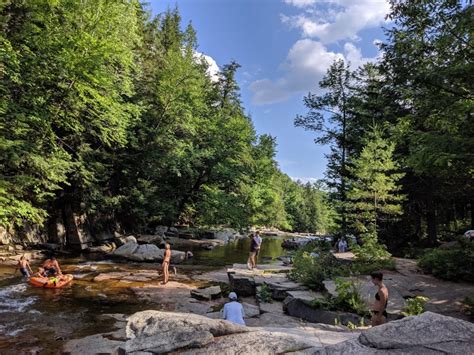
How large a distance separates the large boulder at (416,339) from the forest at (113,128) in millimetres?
14411

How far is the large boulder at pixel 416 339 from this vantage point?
4.32m

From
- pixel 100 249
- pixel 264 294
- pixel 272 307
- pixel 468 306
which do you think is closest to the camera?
pixel 468 306

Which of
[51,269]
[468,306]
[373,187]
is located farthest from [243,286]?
[373,187]

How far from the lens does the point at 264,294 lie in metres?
12.8

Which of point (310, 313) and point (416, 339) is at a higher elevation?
point (416, 339)

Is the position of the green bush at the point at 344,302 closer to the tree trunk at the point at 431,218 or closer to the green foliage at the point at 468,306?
the green foliage at the point at 468,306

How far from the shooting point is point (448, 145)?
1074cm

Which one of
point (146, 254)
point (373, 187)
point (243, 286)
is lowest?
point (243, 286)

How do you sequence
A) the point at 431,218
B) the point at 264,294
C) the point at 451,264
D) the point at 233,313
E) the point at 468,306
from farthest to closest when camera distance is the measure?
the point at 431,218 < the point at 451,264 < the point at 264,294 < the point at 468,306 < the point at 233,313

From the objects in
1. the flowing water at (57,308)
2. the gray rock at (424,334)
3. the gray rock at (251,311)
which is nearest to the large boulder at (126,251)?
the flowing water at (57,308)

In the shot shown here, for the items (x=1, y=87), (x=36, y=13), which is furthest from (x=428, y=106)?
(x=36, y=13)

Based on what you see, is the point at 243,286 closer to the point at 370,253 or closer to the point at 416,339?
the point at 370,253

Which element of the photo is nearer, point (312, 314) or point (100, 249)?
point (312, 314)

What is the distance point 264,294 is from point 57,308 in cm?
680
